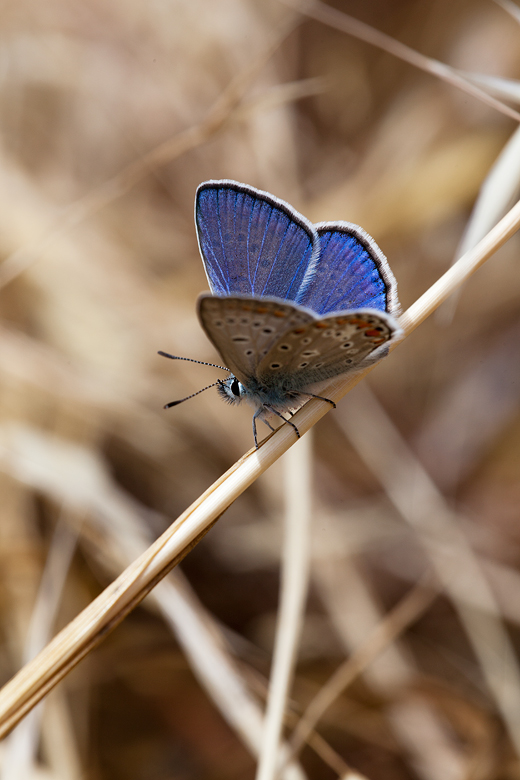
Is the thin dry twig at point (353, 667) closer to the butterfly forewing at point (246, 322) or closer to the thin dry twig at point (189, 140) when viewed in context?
the butterfly forewing at point (246, 322)

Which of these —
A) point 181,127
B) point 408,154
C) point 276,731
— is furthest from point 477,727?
point 181,127

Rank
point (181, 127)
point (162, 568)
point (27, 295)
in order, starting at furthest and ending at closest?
point (181, 127)
point (27, 295)
point (162, 568)

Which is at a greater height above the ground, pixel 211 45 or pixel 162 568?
pixel 211 45

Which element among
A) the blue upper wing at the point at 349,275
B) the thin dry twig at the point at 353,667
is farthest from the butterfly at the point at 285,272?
the thin dry twig at the point at 353,667

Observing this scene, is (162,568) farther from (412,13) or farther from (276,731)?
(412,13)

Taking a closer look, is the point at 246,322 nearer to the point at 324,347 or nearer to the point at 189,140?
the point at 324,347

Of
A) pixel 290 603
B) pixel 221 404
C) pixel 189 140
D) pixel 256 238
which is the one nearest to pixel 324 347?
pixel 256 238

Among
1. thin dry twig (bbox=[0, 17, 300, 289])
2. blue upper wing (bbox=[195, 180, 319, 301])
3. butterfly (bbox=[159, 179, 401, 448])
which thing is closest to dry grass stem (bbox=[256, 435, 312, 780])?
butterfly (bbox=[159, 179, 401, 448])

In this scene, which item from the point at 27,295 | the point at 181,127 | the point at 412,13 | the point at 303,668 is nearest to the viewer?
the point at 303,668
